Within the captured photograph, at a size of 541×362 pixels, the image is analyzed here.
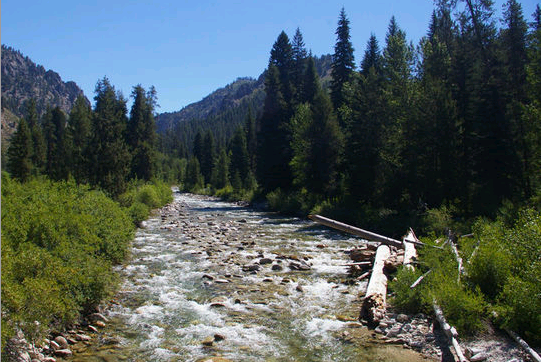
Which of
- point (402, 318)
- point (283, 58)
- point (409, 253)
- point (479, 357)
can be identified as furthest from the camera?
point (283, 58)

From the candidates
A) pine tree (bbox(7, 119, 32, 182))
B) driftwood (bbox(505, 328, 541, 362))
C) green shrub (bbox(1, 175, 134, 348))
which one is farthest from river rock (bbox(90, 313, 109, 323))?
pine tree (bbox(7, 119, 32, 182))

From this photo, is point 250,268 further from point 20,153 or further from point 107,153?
point 20,153

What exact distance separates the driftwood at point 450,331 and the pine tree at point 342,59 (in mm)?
37039

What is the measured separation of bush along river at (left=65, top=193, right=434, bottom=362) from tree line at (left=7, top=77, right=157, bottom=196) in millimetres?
9499

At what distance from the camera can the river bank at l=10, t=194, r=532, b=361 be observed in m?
7.00

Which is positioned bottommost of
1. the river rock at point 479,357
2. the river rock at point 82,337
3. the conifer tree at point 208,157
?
the river rock at point 479,357

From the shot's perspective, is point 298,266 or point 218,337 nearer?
point 218,337

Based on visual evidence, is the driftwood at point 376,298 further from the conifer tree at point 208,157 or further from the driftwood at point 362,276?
the conifer tree at point 208,157

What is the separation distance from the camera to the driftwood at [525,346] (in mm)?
5508

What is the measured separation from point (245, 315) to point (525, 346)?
218 inches

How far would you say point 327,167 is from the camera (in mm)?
31406

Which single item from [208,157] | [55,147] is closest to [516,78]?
[55,147]

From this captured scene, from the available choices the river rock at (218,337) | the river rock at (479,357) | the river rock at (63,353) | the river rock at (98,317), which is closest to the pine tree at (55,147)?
the river rock at (98,317)

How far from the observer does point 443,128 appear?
21.7 metres
